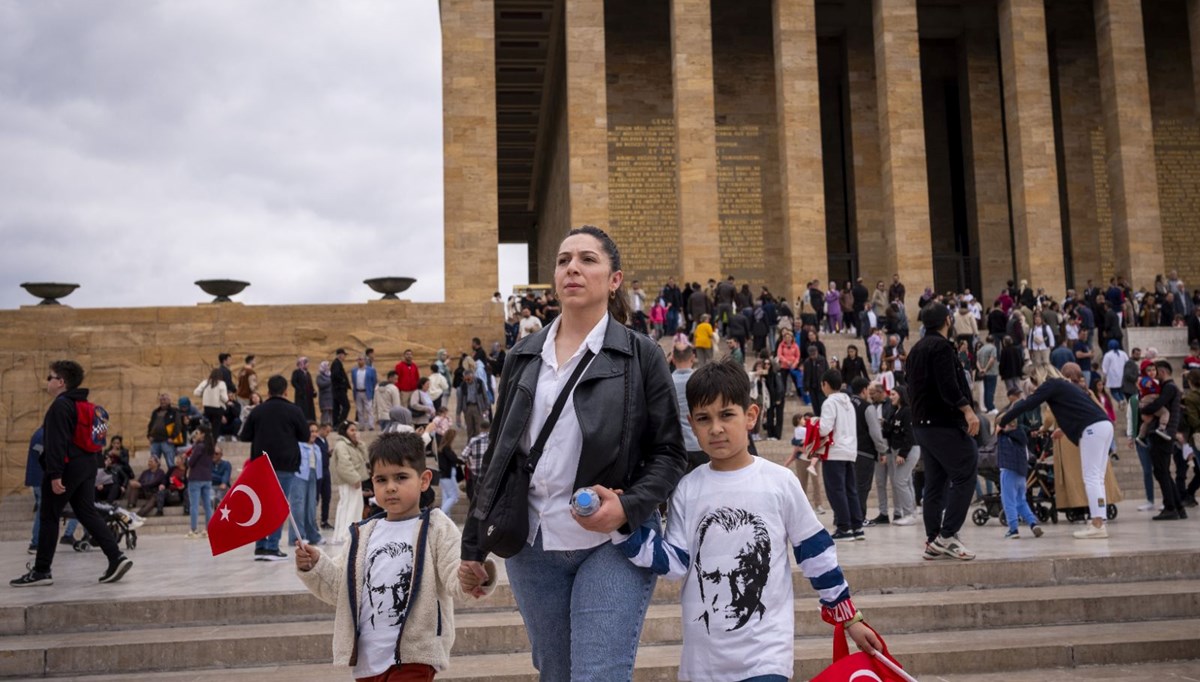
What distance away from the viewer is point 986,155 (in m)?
31.6

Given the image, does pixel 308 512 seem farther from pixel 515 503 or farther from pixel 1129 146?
pixel 1129 146

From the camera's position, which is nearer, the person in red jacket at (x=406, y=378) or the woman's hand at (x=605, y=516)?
the woman's hand at (x=605, y=516)

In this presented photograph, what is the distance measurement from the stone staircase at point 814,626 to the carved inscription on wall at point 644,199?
2279 cm

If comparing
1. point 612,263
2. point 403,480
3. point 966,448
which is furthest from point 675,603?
point 612,263

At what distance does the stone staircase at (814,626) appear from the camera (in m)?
5.50

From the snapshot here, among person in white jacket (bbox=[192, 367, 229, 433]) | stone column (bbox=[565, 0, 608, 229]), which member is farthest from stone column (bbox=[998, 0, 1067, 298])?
person in white jacket (bbox=[192, 367, 229, 433])

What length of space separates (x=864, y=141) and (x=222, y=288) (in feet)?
60.2

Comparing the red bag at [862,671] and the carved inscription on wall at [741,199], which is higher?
the carved inscription on wall at [741,199]

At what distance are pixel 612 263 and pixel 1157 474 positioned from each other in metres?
9.37

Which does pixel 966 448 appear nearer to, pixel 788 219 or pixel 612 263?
pixel 612 263

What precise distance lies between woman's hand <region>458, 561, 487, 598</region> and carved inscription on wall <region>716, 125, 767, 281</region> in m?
26.8

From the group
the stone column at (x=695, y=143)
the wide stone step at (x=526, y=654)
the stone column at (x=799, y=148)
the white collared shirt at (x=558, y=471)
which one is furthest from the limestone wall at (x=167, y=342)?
the white collared shirt at (x=558, y=471)

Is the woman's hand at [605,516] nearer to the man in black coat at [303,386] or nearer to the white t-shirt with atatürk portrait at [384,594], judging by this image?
the white t-shirt with atatürk portrait at [384,594]

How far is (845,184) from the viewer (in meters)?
33.8
